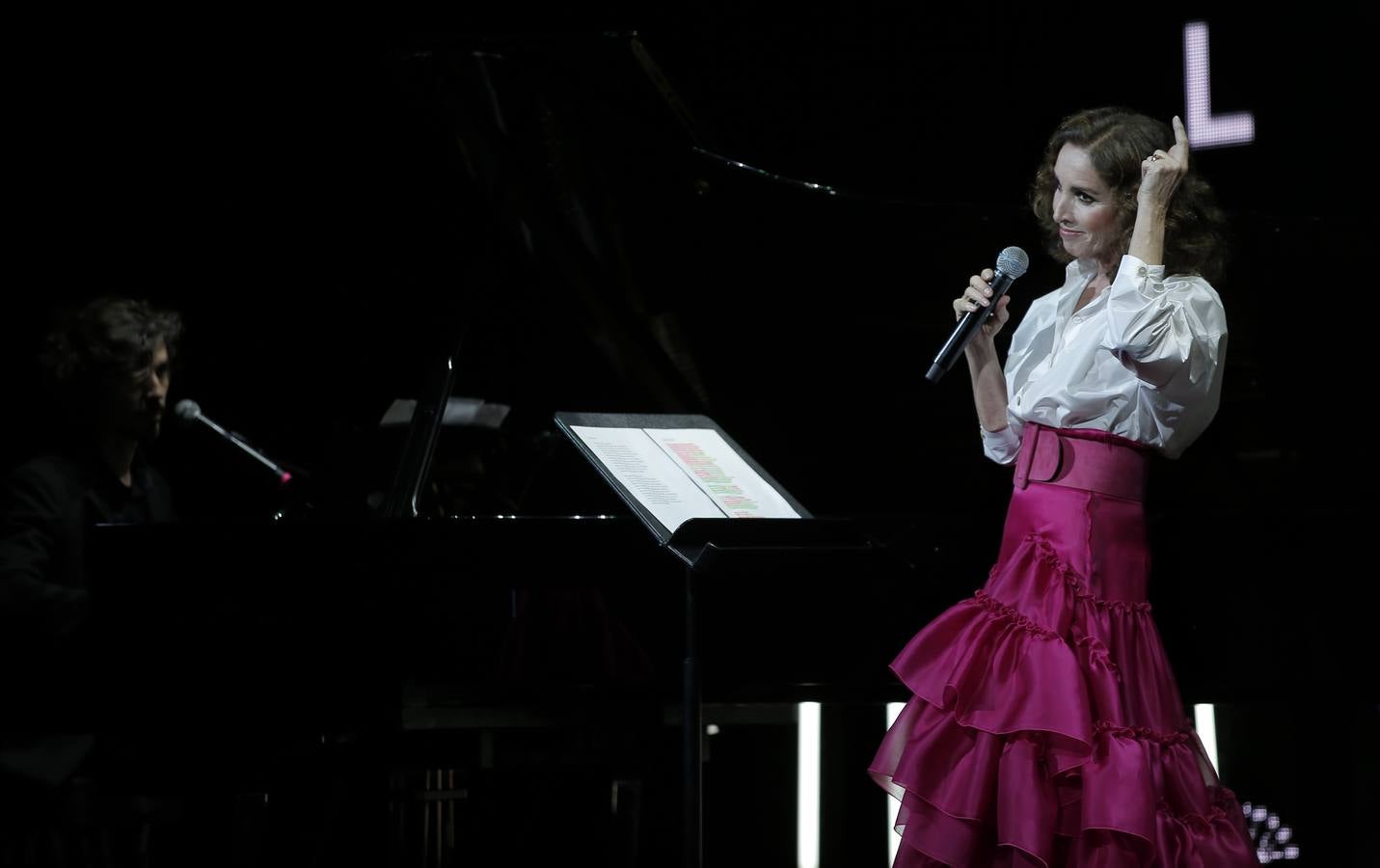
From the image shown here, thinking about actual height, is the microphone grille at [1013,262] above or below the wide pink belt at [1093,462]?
above

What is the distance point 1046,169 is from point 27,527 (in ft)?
8.24

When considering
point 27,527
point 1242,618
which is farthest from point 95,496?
point 1242,618

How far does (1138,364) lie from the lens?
5.49 feet

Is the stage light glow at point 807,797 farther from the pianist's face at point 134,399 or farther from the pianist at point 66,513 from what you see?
the pianist's face at point 134,399

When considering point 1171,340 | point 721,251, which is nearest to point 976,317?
point 1171,340

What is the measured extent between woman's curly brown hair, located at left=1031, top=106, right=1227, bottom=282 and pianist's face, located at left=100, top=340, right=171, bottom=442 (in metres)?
2.42

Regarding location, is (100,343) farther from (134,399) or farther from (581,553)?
(581,553)

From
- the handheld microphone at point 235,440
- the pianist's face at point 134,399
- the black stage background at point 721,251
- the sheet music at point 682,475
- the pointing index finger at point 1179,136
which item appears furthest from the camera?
the pianist's face at point 134,399

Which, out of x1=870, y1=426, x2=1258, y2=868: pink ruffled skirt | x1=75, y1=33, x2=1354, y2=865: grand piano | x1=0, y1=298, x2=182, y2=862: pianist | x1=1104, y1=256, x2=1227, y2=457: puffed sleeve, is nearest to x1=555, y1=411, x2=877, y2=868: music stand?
x1=75, y1=33, x2=1354, y2=865: grand piano

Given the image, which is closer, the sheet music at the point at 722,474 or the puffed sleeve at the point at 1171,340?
the puffed sleeve at the point at 1171,340

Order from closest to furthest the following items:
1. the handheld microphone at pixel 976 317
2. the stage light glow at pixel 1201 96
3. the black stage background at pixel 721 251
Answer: the handheld microphone at pixel 976 317, the black stage background at pixel 721 251, the stage light glow at pixel 1201 96

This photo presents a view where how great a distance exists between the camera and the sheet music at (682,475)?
1.99m

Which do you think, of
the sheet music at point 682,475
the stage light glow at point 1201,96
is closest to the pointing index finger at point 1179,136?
the sheet music at point 682,475

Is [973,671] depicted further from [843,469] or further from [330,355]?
[330,355]
